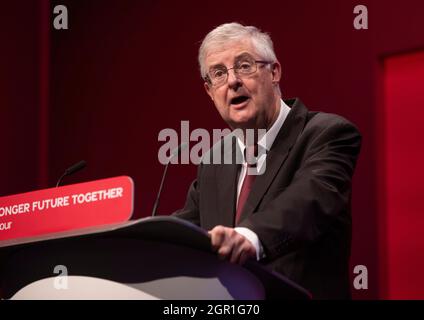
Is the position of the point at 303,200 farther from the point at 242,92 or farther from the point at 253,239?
the point at 242,92

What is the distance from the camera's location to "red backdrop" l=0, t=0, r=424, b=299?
3.12 metres

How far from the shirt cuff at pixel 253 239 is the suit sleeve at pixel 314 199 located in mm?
15

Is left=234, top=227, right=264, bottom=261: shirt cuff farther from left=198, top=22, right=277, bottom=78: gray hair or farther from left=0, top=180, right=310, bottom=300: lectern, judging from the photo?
left=198, top=22, right=277, bottom=78: gray hair

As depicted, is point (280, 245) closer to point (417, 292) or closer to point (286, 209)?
point (286, 209)

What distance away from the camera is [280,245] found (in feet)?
4.80

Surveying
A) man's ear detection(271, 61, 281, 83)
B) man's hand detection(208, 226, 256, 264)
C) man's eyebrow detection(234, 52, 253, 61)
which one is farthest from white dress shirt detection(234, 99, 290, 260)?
A: man's hand detection(208, 226, 256, 264)

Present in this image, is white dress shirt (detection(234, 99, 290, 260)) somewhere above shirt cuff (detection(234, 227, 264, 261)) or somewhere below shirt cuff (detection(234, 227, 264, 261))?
above

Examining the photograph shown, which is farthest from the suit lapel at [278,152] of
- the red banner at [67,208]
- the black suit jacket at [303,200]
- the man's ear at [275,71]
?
the red banner at [67,208]

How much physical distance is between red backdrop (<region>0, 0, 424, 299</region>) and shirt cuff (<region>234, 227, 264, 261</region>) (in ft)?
5.73

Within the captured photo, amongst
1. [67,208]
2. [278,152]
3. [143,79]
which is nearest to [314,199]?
[278,152]

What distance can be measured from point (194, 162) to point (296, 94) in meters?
0.75

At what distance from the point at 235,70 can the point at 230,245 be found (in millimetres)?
1068

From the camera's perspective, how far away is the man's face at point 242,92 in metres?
2.17
